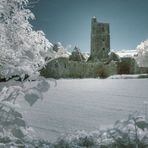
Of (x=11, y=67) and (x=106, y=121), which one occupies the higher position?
(x=11, y=67)

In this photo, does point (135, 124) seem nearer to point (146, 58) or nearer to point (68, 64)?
point (68, 64)

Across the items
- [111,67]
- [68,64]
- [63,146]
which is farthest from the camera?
[111,67]

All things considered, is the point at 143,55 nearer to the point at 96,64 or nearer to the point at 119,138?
the point at 96,64

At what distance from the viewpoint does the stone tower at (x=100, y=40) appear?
72.4 m

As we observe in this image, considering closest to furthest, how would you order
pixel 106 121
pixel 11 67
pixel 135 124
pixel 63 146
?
pixel 11 67 → pixel 135 124 → pixel 63 146 → pixel 106 121

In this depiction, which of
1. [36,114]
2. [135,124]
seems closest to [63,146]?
[135,124]

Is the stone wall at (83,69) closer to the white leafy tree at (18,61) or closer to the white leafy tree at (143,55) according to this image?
the white leafy tree at (143,55)

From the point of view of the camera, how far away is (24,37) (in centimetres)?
469

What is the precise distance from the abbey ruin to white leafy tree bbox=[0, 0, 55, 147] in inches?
1299

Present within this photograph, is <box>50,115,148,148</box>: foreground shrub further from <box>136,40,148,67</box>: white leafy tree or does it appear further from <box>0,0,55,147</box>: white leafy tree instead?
<box>136,40,148,67</box>: white leafy tree

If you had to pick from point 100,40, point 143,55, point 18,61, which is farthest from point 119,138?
point 143,55

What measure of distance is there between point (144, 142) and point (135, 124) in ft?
1.00

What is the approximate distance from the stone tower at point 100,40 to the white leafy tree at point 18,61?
6703cm

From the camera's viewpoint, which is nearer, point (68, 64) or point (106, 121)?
point (106, 121)
